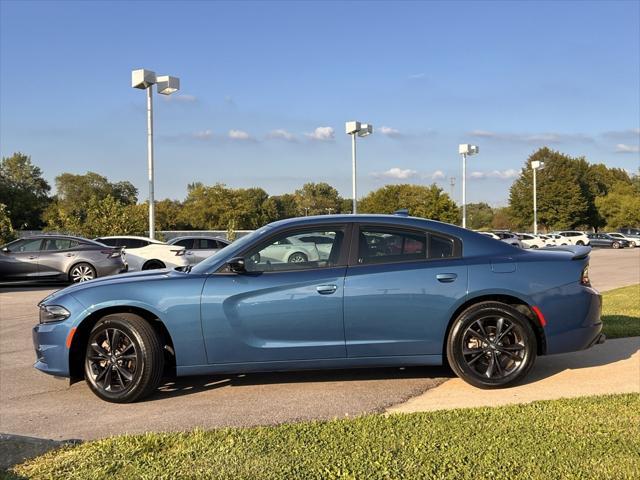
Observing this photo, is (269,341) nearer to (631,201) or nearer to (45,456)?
(45,456)

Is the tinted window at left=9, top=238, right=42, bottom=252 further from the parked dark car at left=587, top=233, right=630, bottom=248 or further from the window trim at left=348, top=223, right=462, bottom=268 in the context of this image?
the parked dark car at left=587, top=233, right=630, bottom=248

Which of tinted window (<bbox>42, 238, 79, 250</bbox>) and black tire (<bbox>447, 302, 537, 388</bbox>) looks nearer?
black tire (<bbox>447, 302, 537, 388</bbox>)

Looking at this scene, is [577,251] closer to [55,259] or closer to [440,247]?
[440,247]

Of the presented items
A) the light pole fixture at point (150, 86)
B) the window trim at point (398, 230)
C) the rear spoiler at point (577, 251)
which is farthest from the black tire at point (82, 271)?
the rear spoiler at point (577, 251)

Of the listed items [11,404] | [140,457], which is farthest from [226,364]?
[11,404]

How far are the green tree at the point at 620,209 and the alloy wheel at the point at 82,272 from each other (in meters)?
77.7

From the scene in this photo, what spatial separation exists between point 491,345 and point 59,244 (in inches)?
553

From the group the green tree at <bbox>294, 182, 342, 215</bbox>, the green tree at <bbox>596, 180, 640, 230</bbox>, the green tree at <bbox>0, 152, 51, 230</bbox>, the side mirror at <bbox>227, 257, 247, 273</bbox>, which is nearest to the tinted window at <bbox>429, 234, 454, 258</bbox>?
the side mirror at <bbox>227, 257, 247, 273</bbox>

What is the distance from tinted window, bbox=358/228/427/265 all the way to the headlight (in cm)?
261

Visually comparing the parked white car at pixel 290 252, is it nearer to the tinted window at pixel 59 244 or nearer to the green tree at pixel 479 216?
the tinted window at pixel 59 244

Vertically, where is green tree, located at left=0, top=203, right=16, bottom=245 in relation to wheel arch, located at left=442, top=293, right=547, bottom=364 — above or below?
above

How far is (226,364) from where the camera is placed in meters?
4.96

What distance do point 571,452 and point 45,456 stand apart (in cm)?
315

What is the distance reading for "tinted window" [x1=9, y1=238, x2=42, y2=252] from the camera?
51.9ft
